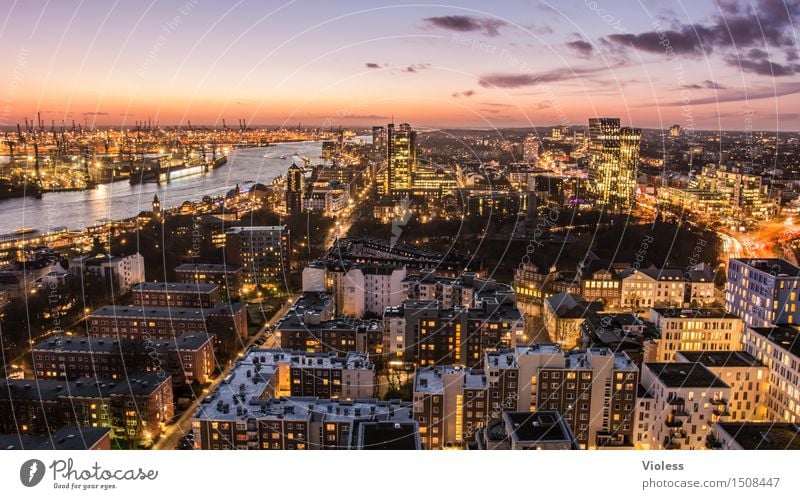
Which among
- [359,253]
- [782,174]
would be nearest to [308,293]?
[359,253]

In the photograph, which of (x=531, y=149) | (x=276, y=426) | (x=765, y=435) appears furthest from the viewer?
(x=531, y=149)

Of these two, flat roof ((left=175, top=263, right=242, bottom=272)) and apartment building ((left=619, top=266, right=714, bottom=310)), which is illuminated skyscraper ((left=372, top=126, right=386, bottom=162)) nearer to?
flat roof ((left=175, top=263, right=242, bottom=272))

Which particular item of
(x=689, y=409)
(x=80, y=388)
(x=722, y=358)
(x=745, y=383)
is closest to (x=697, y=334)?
(x=722, y=358)

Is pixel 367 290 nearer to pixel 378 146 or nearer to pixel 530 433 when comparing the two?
pixel 530 433

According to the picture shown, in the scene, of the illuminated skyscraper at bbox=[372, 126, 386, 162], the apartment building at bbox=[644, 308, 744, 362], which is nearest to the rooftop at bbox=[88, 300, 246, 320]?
the apartment building at bbox=[644, 308, 744, 362]

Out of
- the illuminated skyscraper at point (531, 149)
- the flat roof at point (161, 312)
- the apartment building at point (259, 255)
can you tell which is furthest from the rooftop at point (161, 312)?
the illuminated skyscraper at point (531, 149)

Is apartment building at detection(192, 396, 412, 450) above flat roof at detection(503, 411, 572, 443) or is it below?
below
